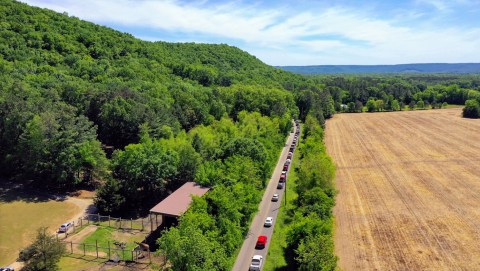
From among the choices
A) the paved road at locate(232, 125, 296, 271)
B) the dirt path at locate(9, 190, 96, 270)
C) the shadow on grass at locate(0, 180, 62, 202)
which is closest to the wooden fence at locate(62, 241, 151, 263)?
Result: the dirt path at locate(9, 190, 96, 270)

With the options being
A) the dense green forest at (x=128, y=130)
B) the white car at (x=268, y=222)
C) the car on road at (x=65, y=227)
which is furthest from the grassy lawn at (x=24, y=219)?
the white car at (x=268, y=222)

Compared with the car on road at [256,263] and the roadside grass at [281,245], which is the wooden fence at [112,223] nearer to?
the roadside grass at [281,245]

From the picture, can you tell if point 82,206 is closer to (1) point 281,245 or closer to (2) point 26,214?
(2) point 26,214

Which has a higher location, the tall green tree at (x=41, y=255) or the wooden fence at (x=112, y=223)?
the tall green tree at (x=41, y=255)

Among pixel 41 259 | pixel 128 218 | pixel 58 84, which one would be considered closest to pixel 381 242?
pixel 128 218

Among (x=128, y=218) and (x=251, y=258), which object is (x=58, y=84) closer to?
(x=128, y=218)

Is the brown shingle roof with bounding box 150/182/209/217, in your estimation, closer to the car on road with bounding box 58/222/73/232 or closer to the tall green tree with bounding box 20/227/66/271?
the tall green tree with bounding box 20/227/66/271
